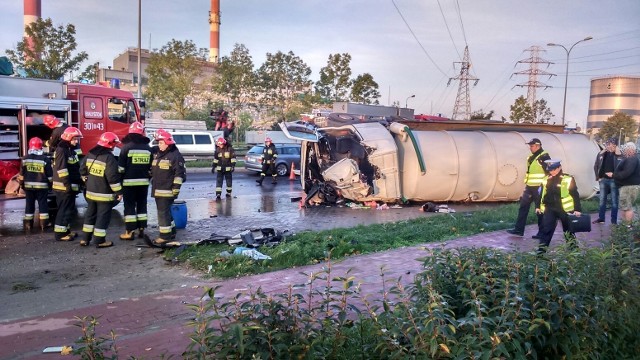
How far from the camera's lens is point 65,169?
8.90 meters

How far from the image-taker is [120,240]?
9.03 meters

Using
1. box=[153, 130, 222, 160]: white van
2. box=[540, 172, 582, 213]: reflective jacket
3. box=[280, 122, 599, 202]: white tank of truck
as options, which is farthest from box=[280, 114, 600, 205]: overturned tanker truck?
box=[153, 130, 222, 160]: white van

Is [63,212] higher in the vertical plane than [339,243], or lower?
higher

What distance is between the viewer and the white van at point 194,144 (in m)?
27.4

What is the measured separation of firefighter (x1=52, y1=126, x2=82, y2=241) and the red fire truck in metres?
3.39

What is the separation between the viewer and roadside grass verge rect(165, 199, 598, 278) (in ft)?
23.3

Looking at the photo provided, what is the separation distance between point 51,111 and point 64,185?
4.46m

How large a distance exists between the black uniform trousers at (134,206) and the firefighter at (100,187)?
0.52 metres

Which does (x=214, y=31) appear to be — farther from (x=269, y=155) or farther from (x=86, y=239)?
(x=86, y=239)

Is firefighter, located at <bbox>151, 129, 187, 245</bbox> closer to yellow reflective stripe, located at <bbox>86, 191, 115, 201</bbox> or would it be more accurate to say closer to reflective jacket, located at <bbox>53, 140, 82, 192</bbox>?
yellow reflective stripe, located at <bbox>86, 191, 115, 201</bbox>

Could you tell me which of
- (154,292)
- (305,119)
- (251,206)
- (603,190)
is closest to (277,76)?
(305,119)

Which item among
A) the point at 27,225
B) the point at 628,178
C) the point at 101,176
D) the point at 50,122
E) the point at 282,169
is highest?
the point at 50,122

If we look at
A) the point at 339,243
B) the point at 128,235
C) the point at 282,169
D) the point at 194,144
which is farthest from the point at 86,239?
the point at 194,144

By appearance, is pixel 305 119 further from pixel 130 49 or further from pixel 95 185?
pixel 130 49
